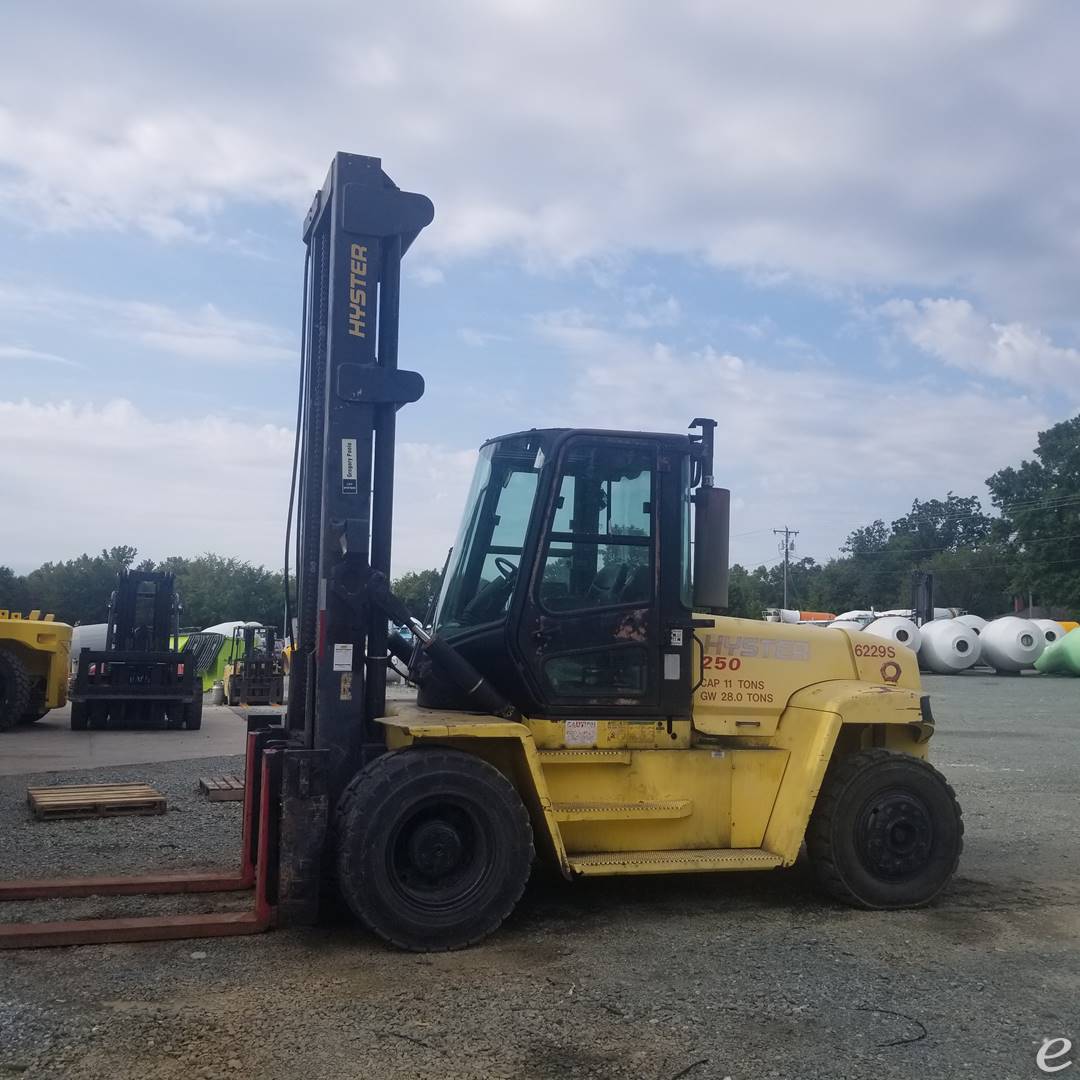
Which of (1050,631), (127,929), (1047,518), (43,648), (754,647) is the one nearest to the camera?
(127,929)

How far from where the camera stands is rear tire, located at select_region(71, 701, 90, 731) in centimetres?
1845

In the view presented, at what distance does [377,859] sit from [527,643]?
1.38m

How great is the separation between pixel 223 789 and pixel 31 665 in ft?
28.4

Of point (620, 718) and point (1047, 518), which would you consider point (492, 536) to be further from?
point (1047, 518)

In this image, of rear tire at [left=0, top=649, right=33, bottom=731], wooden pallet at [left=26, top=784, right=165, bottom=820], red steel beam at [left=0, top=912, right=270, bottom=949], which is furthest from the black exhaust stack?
rear tire at [left=0, top=649, right=33, bottom=731]

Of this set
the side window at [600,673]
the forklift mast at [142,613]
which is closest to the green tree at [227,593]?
the forklift mast at [142,613]

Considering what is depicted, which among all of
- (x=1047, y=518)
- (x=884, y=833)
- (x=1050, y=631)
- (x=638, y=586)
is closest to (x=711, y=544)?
(x=638, y=586)

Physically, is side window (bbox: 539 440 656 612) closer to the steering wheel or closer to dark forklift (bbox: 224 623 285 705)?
the steering wheel

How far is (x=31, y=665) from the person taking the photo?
17.7 metres

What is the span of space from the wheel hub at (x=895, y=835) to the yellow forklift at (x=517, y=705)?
0.01 meters

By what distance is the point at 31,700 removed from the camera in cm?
1781

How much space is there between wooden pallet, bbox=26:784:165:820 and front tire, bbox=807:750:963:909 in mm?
5720

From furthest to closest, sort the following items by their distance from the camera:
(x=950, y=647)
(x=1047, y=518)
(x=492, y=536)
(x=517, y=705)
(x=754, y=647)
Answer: (x=1047, y=518)
(x=950, y=647)
(x=754, y=647)
(x=492, y=536)
(x=517, y=705)

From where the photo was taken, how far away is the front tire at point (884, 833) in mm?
6629
